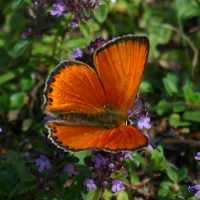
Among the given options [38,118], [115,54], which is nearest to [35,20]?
[38,118]

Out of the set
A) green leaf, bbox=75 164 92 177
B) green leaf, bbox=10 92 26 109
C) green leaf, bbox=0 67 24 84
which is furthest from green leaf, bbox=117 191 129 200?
green leaf, bbox=0 67 24 84

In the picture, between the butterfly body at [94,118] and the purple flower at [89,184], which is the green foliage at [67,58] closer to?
the purple flower at [89,184]

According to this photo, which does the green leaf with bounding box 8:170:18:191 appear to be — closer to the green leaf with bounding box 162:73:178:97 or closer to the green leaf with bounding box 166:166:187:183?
the green leaf with bounding box 166:166:187:183

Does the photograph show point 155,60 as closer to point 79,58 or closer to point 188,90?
point 188,90

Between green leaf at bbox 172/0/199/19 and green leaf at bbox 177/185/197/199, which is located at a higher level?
green leaf at bbox 172/0/199/19

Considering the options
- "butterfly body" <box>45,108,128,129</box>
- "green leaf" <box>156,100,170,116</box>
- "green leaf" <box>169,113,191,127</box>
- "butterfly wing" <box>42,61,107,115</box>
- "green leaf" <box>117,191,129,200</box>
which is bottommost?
"green leaf" <box>117,191,129,200</box>

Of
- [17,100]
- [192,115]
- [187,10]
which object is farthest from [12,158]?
[187,10]

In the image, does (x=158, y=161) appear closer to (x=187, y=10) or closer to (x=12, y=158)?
(x=12, y=158)
